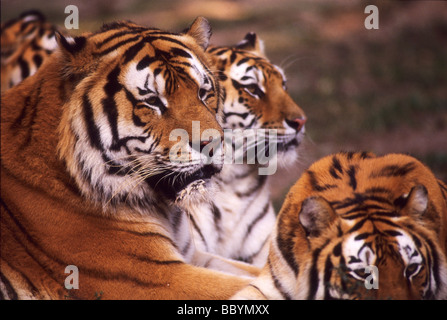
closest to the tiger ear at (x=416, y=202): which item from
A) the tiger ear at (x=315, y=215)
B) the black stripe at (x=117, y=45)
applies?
the tiger ear at (x=315, y=215)

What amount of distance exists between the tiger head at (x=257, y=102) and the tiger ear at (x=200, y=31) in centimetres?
38

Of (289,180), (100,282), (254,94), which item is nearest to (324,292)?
(100,282)

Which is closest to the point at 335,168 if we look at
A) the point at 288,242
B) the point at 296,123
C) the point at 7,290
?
the point at 288,242

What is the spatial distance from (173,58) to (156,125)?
1.04 ft

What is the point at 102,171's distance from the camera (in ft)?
9.07

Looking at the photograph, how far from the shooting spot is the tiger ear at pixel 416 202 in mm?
2375

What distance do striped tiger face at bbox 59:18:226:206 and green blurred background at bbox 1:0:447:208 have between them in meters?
1.73

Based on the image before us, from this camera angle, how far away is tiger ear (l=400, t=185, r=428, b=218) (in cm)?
238

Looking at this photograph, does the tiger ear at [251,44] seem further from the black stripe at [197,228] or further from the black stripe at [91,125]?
the black stripe at [91,125]

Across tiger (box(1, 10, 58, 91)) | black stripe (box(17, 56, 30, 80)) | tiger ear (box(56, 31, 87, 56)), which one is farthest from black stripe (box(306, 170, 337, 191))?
black stripe (box(17, 56, 30, 80))

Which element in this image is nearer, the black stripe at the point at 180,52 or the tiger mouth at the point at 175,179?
the tiger mouth at the point at 175,179

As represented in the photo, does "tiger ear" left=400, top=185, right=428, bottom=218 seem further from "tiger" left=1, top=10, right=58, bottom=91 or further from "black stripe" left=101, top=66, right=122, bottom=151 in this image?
"tiger" left=1, top=10, right=58, bottom=91

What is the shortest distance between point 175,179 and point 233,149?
78 centimetres

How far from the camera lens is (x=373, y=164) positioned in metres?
2.69
